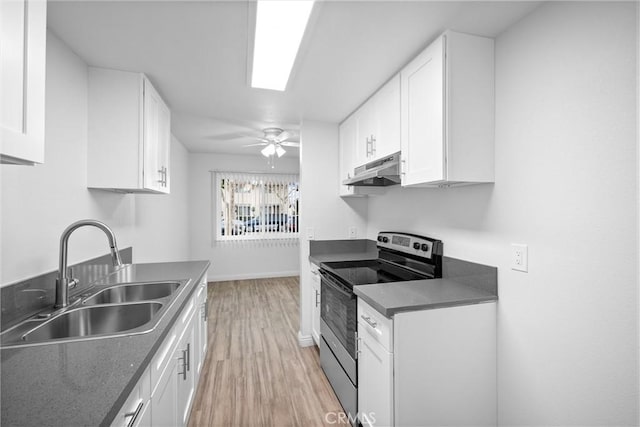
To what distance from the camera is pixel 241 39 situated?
4.97ft

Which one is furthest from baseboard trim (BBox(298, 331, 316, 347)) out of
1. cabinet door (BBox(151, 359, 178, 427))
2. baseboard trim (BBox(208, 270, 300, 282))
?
baseboard trim (BBox(208, 270, 300, 282))

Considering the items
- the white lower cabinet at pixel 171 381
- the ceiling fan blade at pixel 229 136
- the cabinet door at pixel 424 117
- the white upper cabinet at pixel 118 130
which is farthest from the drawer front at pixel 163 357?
the ceiling fan blade at pixel 229 136

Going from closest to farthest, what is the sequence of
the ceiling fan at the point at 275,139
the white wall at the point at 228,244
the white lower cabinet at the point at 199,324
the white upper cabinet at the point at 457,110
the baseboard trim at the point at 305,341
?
1. the white upper cabinet at the point at 457,110
2. the white lower cabinet at the point at 199,324
3. the baseboard trim at the point at 305,341
4. the ceiling fan at the point at 275,139
5. the white wall at the point at 228,244

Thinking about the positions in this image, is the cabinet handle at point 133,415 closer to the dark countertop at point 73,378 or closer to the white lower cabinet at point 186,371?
the dark countertop at point 73,378

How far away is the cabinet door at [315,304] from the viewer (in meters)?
2.52

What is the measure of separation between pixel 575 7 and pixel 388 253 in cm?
186

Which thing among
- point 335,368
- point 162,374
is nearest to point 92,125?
point 162,374

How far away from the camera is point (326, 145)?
2.87m

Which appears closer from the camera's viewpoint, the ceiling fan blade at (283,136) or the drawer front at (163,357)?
the drawer front at (163,357)

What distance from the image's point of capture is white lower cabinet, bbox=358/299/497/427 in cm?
133

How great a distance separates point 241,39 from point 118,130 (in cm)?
103

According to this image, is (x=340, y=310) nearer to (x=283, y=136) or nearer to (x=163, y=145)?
(x=163, y=145)

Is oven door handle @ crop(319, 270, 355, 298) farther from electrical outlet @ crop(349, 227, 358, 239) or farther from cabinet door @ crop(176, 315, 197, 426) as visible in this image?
cabinet door @ crop(176, 315, 197, 426)

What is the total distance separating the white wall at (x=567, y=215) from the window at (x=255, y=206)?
4174mm
